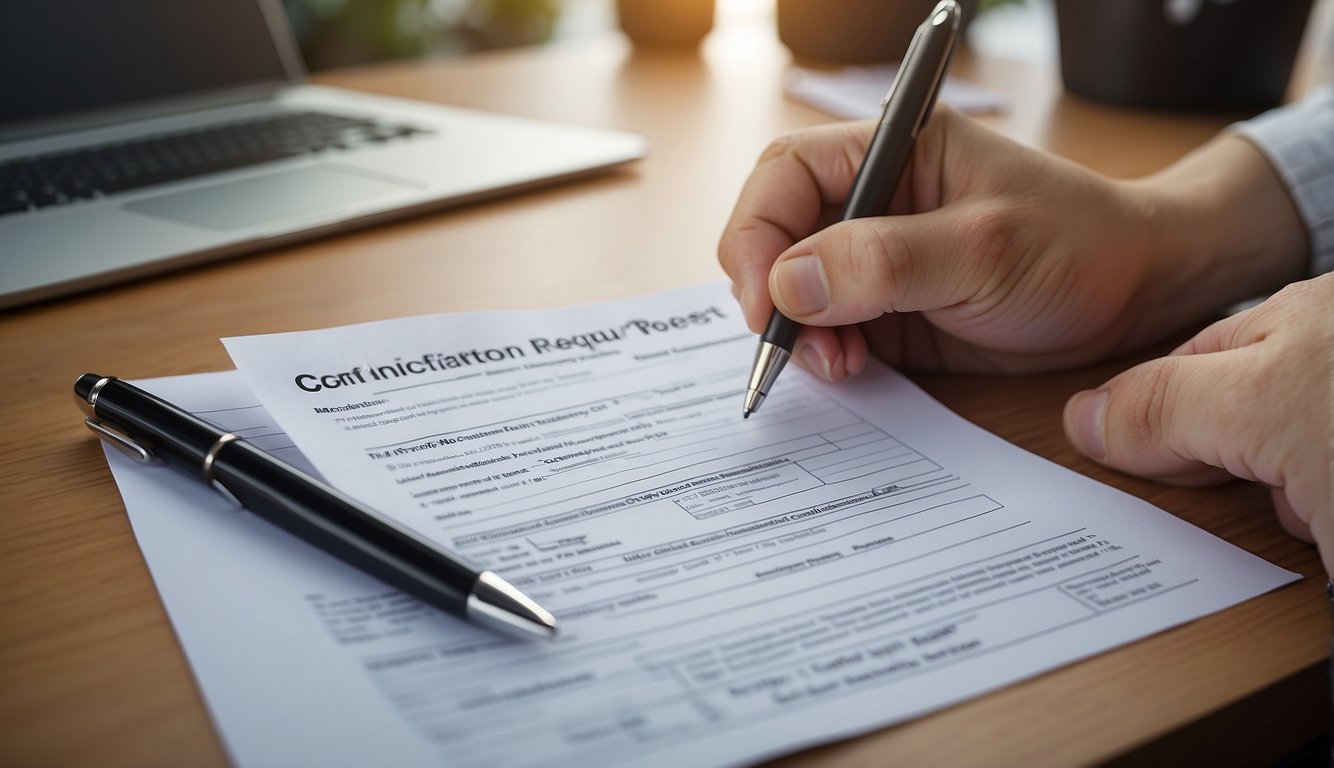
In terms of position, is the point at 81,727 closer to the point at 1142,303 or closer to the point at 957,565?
the point at 957,565

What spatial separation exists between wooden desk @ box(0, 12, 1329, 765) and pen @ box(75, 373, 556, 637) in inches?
1.1

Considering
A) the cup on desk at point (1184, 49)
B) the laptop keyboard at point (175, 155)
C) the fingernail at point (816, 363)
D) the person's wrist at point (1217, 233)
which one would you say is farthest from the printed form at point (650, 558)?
the cup on desk at point (1184, 49)

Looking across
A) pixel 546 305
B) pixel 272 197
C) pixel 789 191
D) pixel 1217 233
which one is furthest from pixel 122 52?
pixel 1217 233

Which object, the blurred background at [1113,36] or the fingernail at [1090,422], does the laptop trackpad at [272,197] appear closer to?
A: the fingernail at [1090,422]

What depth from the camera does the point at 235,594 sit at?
14.1 inches

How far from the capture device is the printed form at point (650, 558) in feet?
1.03

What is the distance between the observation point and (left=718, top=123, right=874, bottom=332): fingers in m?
0.55

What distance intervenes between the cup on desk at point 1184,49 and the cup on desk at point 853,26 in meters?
0.16

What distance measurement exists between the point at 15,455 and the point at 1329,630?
541 mm

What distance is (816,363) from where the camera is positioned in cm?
53

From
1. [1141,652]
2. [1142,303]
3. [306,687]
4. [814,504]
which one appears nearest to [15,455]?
[306,687]

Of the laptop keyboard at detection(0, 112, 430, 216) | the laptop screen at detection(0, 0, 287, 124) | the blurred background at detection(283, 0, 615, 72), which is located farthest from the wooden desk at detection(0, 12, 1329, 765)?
the blurred background at detection(283, 0, 615, 72)

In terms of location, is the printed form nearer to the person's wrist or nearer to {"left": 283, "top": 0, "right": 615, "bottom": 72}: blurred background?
the person's wrist

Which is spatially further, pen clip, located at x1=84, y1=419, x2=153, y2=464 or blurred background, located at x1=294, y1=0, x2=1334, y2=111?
blurred background, located at x1=294, y1=0, x2=1334, y2=111
